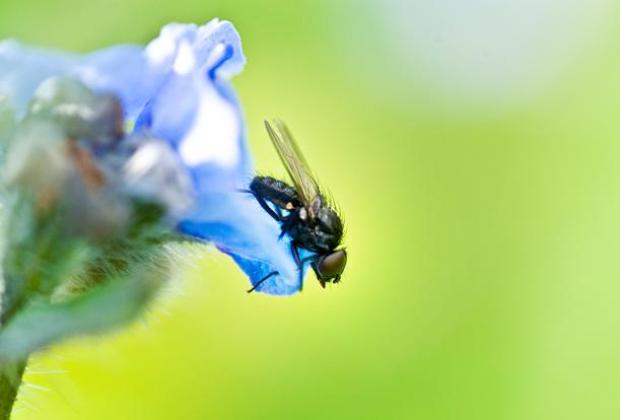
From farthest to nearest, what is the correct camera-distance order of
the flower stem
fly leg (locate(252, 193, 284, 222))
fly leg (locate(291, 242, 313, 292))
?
fly leg (locate(252, 193, 284, 222)) → fly leg (locate(291, 242, 313, 292)) → the flower stem

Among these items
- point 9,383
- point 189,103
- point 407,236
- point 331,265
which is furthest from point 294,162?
point 407,236

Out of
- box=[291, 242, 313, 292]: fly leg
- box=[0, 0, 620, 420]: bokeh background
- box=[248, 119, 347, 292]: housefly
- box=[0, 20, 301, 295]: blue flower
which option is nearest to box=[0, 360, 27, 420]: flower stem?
box=[0, 20, 301, 295]: blue flower

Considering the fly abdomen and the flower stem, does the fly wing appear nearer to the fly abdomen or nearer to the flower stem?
the fly abdomen

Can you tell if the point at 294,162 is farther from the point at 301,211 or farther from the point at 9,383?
the point at 9,383

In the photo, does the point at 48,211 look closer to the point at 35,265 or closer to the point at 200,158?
the point at 35,265

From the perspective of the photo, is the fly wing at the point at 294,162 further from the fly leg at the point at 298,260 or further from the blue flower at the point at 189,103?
the blue flower at the point at 189,103

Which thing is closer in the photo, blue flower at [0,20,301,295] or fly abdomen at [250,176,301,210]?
blue flower at [0,20,301,295]

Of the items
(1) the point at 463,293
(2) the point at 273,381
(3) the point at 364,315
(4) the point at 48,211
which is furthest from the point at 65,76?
(1) the point at 463,293
